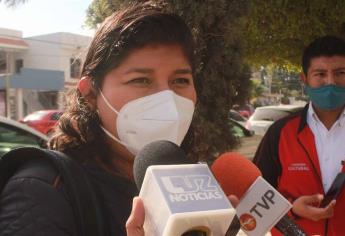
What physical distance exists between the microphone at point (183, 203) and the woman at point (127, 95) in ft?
1.35

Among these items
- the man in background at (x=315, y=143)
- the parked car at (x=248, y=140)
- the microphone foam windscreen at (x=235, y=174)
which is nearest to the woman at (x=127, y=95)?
the microphone foam windscreen at (x=235, y=174)

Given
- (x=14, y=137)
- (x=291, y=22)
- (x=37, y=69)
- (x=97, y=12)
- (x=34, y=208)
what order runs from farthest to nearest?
1. (x=37, y=69)
2. (x=14, y=137)
3. (x=291, y=22)
4. (x=97, y=12)
5. (x=34, y=208)

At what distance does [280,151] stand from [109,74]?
1541 mm

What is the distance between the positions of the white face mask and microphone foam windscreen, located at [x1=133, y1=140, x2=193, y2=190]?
36 centimetres

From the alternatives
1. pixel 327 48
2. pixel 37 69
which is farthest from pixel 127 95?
pixel 37 69

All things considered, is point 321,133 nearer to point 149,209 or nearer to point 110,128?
point 110,128

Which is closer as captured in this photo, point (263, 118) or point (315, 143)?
point (315, 143)

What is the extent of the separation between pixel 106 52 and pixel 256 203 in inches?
26.0

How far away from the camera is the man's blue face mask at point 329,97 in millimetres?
2674

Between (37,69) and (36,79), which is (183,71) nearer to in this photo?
(36,79)

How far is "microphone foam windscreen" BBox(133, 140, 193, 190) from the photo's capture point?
1.01 meters

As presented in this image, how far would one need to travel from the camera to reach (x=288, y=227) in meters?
1.42

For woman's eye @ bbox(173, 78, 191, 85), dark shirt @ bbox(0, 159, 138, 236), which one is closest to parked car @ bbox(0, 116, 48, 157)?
woman's eye @ bbox(173, 78, 191, 85)

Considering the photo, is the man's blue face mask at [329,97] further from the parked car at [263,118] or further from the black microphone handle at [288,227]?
the parked car at [263,118]
